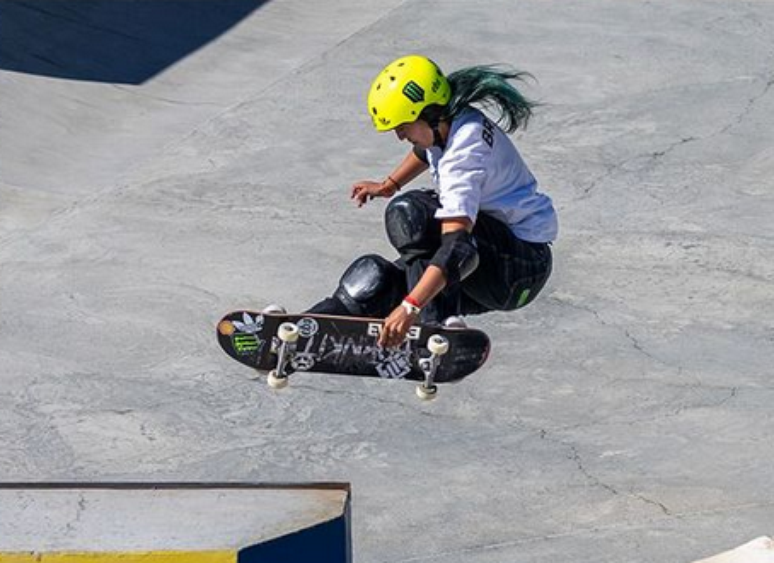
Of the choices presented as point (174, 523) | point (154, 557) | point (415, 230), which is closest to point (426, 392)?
point (415, 230)

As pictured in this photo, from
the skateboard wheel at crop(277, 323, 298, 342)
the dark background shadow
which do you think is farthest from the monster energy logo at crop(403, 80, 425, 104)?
the dark background shadow

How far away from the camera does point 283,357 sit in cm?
769

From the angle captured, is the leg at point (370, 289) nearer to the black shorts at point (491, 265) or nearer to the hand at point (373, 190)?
the black shorts at point (491, 265)

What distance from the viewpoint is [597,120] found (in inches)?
546

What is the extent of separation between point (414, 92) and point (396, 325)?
0.94 m

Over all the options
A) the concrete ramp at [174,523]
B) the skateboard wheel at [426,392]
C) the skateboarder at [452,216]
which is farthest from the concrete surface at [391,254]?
the concrete ramp at [174,523]

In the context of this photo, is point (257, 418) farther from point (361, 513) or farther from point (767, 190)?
point (767, 190)

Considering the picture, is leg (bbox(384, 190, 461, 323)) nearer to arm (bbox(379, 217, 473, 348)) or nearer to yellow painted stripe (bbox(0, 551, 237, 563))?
arm (bbox(379, 217, 473, 348))

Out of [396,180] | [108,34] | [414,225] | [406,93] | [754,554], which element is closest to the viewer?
[754,554]

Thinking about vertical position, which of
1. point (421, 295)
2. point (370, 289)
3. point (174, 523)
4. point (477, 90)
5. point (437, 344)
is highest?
point (477, 90)

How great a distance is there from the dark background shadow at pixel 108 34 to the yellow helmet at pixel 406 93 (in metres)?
7.29

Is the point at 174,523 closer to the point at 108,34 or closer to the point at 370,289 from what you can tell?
the point at 370,289

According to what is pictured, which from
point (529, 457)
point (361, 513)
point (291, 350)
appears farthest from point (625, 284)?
point (291, 350)

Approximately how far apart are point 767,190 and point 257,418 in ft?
15.4
